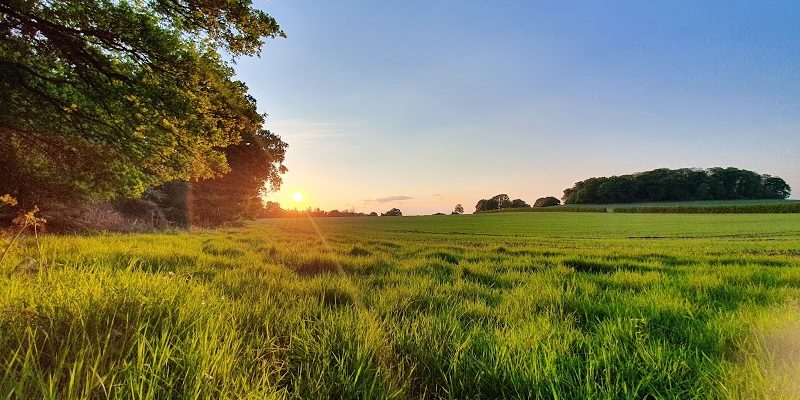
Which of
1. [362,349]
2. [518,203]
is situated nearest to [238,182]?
[362,349]

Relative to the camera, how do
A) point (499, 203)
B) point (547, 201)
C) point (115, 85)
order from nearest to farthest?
point (115, 85) → point (499, 203) → point (547, 201)

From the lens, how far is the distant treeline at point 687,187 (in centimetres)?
12825

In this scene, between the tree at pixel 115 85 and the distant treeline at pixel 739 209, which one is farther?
the distant treeline at pixel 739 209

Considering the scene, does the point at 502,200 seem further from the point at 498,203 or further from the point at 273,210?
the point at 273,210

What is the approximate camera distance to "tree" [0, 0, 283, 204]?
9172 mm

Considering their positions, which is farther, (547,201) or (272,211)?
(547,201)

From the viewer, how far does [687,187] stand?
133 meters

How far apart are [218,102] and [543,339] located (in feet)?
35.3

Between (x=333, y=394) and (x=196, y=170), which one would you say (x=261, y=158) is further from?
(x=333, y=394)

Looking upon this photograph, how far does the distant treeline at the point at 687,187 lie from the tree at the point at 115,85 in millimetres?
148226

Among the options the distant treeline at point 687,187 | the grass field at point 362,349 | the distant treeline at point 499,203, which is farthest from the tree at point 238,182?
the distant treeline at point 687,187

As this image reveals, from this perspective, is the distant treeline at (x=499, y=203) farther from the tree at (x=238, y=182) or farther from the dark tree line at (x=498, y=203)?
the tree at (x=238, y=182)

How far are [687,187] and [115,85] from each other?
16509 centimetres

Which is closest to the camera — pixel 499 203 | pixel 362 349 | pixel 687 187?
pixel 362 349
